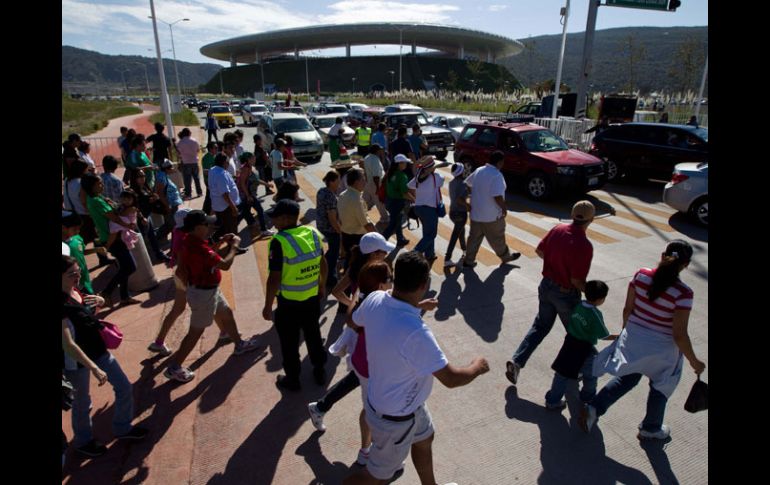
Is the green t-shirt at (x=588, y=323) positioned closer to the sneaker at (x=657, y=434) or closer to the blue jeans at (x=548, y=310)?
the blue jeans at (x=548, y=310)

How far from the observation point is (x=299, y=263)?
3867 mm

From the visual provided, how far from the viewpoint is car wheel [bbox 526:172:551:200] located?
11273 millimetres

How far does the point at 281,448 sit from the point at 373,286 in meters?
1.63

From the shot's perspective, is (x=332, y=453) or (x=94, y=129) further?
(x=94, y=129)

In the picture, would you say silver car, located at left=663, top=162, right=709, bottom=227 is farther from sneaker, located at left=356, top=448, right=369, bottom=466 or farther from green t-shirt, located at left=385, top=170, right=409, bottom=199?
sneaker, located at left=356, top=448, right=369, bottom=466

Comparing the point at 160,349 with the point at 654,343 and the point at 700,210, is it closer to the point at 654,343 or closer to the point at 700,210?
the point at 654,343

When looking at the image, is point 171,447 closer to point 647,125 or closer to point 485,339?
point 485,339

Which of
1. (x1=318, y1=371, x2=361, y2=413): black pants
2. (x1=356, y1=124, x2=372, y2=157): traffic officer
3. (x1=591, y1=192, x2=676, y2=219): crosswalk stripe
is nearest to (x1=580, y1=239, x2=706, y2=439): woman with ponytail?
(x1=318, y1=371, x2=361, y2=413): black pants

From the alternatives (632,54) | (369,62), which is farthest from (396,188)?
(369,62)

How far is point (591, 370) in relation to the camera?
374 centimetres

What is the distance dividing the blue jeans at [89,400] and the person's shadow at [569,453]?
10.7 ft
